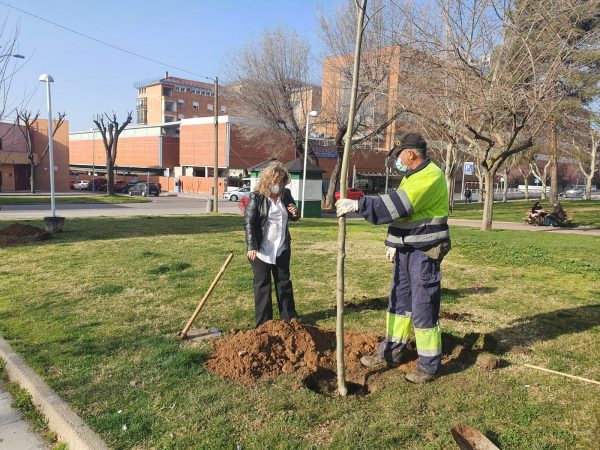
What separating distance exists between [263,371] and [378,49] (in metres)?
17.9

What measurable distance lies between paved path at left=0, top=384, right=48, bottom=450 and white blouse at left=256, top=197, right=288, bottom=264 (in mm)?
2350

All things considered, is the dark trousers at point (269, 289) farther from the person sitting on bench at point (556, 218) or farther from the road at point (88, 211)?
the person sitting on bench at point (556, 218)

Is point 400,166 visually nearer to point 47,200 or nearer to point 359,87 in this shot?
point 359,87

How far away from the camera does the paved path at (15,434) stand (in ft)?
9.63

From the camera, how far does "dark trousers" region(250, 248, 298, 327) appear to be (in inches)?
184

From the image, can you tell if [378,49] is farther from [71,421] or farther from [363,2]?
[71,421]

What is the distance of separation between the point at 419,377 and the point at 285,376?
39.7 inches

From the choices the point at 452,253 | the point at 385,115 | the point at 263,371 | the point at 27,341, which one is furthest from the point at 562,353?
the point at 385,115

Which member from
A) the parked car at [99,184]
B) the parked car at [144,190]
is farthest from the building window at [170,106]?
the parked car at [144,190]

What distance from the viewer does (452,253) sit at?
10148 mm

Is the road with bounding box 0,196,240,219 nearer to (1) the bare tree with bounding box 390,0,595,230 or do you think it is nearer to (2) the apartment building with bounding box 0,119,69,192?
(1) the bare tree with bounding box 390,0,595,230

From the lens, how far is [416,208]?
3.46 m

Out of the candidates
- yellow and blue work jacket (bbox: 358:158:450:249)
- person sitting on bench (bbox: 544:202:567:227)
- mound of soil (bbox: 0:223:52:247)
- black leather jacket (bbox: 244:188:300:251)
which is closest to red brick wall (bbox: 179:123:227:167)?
person sitting on bench (bbox: 544:202:567:227)

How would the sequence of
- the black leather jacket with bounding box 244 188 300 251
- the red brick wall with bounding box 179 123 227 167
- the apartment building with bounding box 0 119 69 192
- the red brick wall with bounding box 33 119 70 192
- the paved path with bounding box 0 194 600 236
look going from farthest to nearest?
the red brick wall with bounding box 179 123 227 167 < the red brick wall with bounding box 33 119 70 192 < the apartment building with bounding box 0 119 69 192 < the paved path with bounding box 0 194 600 236 < the black leather jacket with bounding box 244 188 300 251
